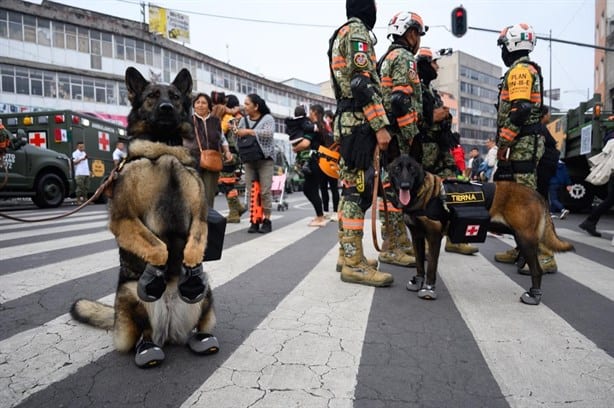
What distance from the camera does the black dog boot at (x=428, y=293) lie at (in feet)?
9.80

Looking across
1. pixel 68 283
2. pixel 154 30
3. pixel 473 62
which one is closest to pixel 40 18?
pixel 154 30

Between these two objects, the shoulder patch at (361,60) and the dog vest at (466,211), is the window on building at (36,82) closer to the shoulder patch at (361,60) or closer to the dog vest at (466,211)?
the shoulder patch at (361,60)

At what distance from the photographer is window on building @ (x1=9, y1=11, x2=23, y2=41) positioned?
1047 inches

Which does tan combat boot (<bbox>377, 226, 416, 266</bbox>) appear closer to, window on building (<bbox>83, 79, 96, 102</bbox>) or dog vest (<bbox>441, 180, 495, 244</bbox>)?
dog vest (<bbox>441, 180, 495, 244</bbox>)

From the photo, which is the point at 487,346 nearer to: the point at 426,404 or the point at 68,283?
the point at 426,404

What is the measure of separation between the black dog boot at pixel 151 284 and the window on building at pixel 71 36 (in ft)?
112

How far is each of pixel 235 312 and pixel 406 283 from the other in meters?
1.61

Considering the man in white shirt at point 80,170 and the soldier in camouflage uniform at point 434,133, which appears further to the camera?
the man in white shirt at point 80,170

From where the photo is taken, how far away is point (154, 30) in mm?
33812

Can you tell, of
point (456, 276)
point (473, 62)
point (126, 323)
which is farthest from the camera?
point (473, 62)

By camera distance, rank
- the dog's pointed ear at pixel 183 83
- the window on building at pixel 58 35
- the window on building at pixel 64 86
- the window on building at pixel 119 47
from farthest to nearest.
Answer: the window on building at pixel 119 47 → the window on building at pixel 64 86 → the window on building at pixel 58 35 → the dog's pointed ear at pixel 183 83

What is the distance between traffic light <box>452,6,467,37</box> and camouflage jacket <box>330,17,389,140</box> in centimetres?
1304

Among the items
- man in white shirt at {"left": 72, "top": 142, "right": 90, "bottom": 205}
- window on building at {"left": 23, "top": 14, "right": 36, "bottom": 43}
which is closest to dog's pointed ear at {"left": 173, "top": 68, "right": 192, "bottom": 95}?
man in white shirt at {"left": 72, "top": 142, "right": 90, "bottom": 205}

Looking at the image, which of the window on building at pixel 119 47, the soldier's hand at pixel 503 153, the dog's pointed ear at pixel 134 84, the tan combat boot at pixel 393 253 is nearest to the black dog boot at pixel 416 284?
the tan combat boot at pixel 393 253
